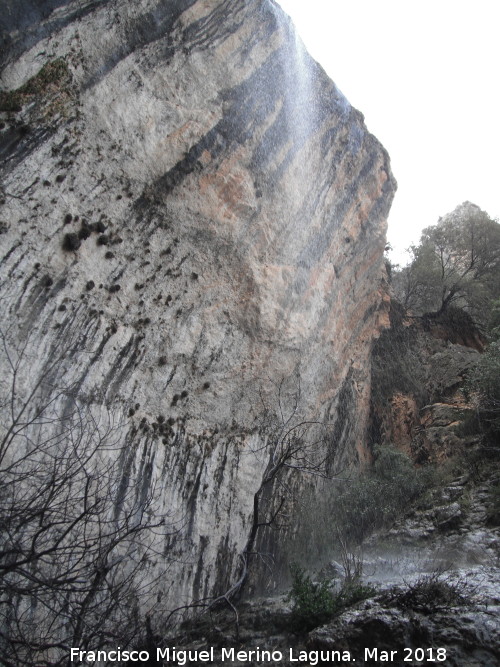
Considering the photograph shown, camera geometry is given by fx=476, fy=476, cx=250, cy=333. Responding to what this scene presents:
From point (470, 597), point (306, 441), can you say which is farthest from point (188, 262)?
point (470, 597)

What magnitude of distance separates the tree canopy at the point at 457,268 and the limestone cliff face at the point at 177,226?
11.1m

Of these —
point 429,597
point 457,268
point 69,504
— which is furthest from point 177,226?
point 457,268

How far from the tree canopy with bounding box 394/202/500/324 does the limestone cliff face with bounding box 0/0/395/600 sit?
1110cm

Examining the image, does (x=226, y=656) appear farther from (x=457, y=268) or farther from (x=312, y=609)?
(x=457, y=268)

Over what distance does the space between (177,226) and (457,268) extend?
17.2m

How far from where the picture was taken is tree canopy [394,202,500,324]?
21.1m

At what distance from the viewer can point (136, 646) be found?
7309 mm

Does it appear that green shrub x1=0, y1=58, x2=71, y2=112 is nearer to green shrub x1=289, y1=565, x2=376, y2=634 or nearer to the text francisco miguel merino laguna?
the text francisco miguel merino laguna

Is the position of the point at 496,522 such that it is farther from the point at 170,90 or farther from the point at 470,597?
the point at 170,90

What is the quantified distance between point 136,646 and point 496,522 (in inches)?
319

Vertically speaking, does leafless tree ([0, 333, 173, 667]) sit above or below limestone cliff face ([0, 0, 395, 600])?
below

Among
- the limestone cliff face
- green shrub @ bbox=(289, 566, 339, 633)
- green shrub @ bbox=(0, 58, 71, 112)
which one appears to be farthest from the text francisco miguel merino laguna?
green shrub @ bbox=(0, 58, 71, 112)

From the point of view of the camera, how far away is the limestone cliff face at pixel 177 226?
7777mm

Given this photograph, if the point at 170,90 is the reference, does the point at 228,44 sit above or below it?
above
